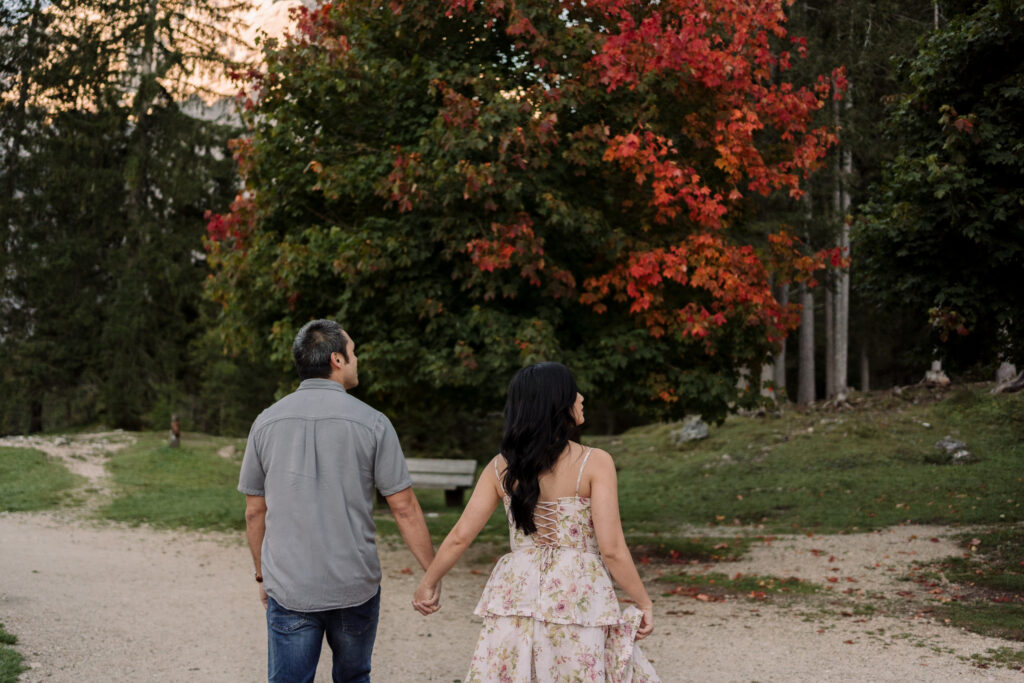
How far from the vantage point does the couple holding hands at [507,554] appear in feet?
10.9

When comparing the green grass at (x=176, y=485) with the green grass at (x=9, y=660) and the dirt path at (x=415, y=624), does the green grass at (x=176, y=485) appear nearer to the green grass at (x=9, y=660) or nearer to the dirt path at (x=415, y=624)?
the dirt path at (x=415, y=624)

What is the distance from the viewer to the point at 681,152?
1015 cm

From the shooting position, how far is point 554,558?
3.43m

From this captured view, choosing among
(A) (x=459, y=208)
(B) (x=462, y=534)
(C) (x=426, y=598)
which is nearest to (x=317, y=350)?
(B) (x=462, y=534)

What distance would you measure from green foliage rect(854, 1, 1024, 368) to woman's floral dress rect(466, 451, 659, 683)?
6462 mm

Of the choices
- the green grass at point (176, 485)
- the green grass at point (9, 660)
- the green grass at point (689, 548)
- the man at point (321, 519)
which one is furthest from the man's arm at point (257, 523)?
the green grass at point (176, 485)

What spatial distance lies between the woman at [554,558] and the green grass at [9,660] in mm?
3865

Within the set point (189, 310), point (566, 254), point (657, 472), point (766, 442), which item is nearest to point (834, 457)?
point (766, 442)

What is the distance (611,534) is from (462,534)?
549 mm

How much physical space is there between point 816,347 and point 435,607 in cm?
3500

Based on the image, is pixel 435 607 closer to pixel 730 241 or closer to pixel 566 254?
pixel 566 254

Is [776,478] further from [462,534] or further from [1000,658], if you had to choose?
[462,534]

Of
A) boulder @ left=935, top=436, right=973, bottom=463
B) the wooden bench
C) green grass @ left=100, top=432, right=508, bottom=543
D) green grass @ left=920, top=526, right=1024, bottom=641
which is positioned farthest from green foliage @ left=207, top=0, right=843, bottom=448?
boulder @ left=935, top=436, right=973, bottom=463

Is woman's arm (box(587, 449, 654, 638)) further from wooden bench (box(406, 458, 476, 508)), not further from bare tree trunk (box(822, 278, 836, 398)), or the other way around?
bare tree trunk (box(822, 278, 836, 398))
